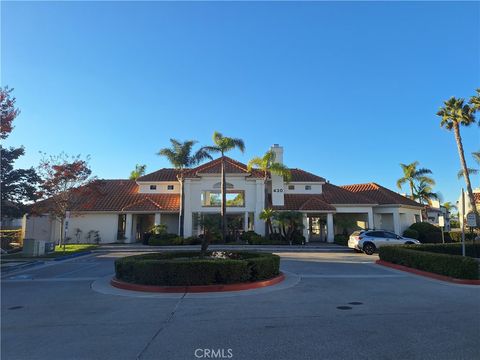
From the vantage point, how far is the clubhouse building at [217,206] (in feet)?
109

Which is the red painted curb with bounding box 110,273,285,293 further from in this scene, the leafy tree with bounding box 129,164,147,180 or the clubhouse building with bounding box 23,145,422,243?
the leafy tree with bounding box 129,164,147,180

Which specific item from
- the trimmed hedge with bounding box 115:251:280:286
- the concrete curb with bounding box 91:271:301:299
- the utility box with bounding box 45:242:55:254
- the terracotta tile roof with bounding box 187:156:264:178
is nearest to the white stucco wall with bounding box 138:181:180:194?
the terracotta tile roof with bounding box 187:156:264:178

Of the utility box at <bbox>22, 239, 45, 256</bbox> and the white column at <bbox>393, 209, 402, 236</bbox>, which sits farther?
the white column at <bbox>393, 209, 402, 236</bbox>

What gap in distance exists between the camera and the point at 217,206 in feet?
111

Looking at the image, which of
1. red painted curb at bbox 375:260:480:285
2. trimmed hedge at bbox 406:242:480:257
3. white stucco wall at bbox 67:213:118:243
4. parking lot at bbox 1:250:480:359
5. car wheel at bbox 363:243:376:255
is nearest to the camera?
parking lot at bbox 1:250:480:359

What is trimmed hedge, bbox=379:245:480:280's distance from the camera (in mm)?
12000

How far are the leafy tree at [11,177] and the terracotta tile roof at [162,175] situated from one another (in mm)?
16892

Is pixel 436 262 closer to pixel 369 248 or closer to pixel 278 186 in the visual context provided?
pixel 369 248

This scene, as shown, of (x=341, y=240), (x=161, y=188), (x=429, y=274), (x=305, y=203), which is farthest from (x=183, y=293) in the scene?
(x=161, y=188)

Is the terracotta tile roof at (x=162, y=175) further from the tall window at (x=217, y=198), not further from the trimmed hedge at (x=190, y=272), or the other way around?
the trimmed hedge at (x=190, y=272)

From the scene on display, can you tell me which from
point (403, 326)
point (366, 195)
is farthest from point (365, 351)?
point (366, 195)

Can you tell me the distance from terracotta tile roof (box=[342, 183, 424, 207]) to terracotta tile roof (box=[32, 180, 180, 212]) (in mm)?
19610

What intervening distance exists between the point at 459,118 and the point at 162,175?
29.0 m

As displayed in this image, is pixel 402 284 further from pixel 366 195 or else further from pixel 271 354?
pixel 366 195
